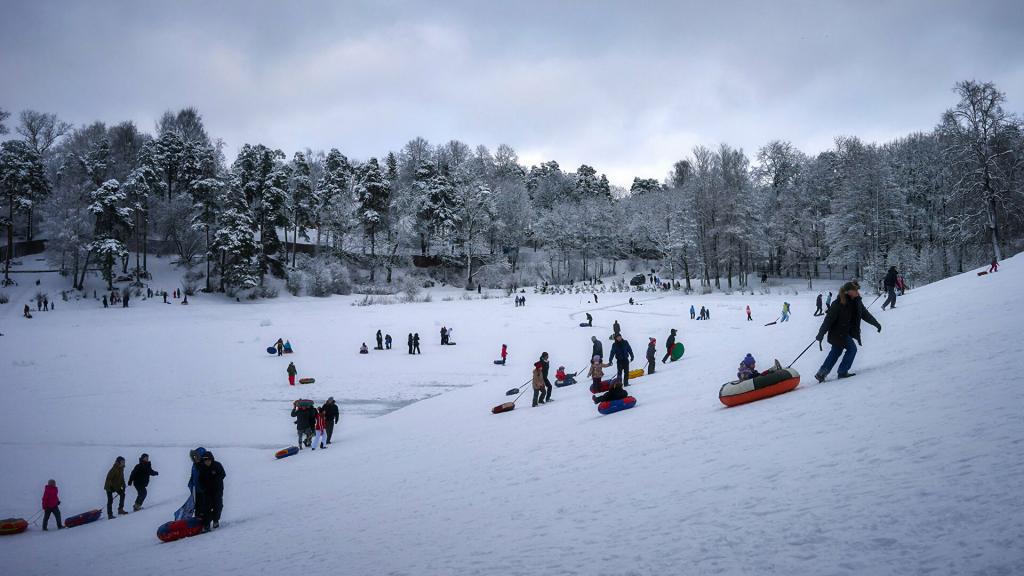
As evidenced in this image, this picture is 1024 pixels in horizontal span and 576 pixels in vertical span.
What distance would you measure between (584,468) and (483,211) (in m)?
55.5

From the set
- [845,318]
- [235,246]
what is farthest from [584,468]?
[235,246]

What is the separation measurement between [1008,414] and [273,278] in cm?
5402

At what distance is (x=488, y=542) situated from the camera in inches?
186

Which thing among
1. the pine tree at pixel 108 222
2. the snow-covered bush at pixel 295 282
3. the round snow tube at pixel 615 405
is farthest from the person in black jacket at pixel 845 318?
the pine tree at pixel 108 222

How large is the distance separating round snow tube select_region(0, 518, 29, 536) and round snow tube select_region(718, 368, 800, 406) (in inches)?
538

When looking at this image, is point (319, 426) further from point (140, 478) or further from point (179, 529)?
point (179, 529)

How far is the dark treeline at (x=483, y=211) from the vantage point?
36.8 m

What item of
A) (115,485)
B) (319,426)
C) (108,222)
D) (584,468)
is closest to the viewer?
(584,468)

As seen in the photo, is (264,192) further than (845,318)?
Yes

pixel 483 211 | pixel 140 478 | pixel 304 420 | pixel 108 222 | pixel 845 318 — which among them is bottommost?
pixel 140 478

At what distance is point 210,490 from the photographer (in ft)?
25.4

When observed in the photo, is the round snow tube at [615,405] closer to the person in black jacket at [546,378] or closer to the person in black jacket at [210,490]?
the person in black jacket at [546,378]

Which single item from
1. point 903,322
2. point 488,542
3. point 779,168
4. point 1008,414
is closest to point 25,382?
point 488,542

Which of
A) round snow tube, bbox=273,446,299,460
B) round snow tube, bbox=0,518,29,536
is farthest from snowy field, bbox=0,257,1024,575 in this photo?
round snow tube, bbox=273,446,299,460
